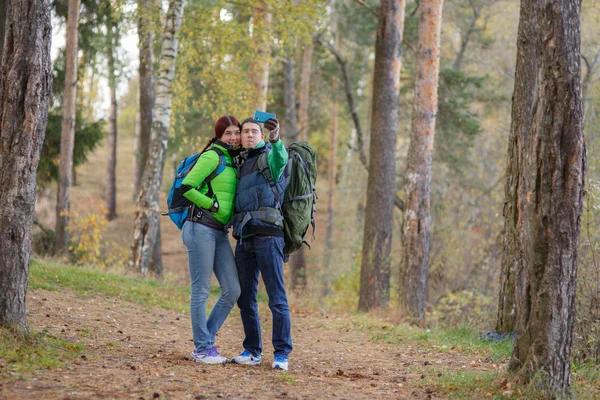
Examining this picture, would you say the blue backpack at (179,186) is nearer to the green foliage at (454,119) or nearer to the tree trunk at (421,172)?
the tree trunk at (421,172)

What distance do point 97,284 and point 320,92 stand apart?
17489 millimetres

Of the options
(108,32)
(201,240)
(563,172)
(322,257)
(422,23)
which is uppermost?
(108,32)

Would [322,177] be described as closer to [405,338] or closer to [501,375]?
[405,338]

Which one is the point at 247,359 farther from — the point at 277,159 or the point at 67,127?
the point at 67,127

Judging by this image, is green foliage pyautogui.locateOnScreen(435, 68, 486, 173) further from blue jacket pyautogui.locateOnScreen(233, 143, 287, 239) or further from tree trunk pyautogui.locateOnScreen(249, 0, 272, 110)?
blue jacket pyautogui.locateOnScreen(233, 143, 287, 239)

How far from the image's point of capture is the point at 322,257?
25.0 m

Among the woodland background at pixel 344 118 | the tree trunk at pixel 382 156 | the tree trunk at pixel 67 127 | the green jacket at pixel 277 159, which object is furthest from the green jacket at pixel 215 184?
the tree trunk at pixel 67 127

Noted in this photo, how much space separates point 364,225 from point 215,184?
704 cm

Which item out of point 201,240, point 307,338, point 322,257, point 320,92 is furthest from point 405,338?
point 320,92

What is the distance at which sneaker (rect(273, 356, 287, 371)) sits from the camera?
6.16 m

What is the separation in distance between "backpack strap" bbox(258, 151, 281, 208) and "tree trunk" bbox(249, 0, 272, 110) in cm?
772

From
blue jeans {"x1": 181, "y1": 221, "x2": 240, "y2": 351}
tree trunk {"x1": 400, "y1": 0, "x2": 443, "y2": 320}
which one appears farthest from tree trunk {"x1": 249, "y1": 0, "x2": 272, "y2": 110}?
blue jeans {"x1": 181, "y1": 221, "x2": 240, "y2": 351}

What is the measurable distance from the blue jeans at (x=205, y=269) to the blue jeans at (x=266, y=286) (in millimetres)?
120

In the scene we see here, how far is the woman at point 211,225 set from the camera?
5988 mm
